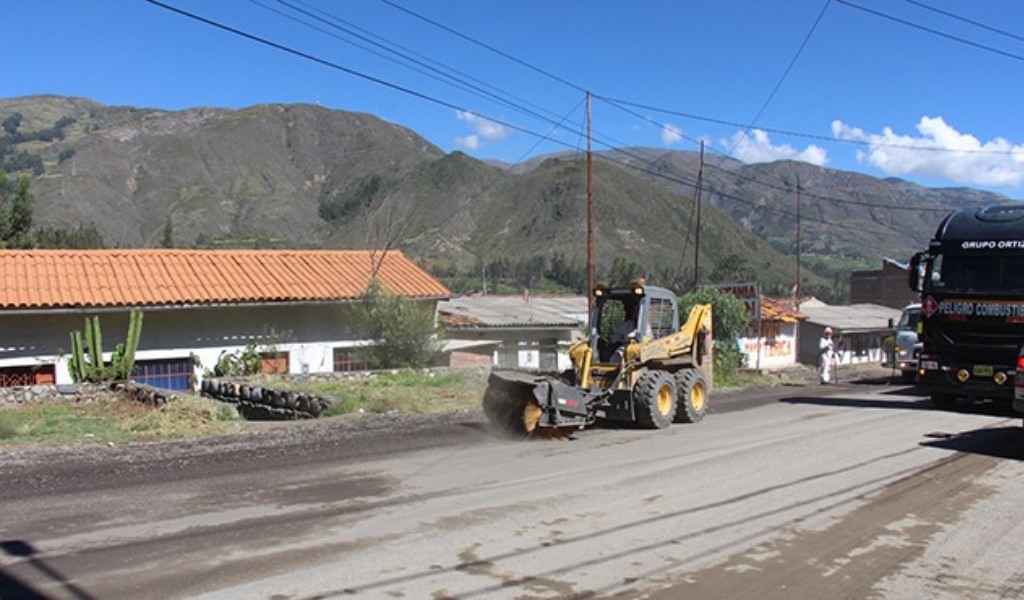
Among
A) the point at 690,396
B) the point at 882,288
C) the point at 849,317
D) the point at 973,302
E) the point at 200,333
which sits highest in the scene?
the point at 882,288

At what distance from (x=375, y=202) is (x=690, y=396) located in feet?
275

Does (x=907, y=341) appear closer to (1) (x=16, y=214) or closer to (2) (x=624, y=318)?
(2) (x=624, y=318)

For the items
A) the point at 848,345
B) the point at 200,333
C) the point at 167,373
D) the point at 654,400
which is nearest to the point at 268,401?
the point at 167,373

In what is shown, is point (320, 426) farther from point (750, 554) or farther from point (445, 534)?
point (750, 554)

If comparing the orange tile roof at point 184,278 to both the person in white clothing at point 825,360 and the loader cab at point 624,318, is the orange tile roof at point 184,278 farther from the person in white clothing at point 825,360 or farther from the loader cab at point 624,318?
the loader cab at point 624,318

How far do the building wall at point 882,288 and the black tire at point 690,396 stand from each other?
7520 cm

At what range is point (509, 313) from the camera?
3903 centimetres

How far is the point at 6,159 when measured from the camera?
470ft

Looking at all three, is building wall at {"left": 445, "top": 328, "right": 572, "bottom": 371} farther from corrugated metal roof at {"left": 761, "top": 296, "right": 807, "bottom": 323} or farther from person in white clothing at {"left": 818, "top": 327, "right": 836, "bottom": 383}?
corrugated metal roof at {"left": 761, "top": 296, "right": 807, "bottom": 323}

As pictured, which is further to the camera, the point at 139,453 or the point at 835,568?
the point at 139,453

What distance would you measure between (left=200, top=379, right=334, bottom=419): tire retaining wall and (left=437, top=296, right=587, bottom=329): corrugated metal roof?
12.2m

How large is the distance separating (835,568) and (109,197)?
116 metres

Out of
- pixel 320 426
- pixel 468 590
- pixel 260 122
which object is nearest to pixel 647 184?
pixel 260 122

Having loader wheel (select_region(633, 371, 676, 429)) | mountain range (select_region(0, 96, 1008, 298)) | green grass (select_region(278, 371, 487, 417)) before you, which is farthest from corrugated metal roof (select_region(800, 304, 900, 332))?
loader wheel (select_region(633, 371, 676, 429))
